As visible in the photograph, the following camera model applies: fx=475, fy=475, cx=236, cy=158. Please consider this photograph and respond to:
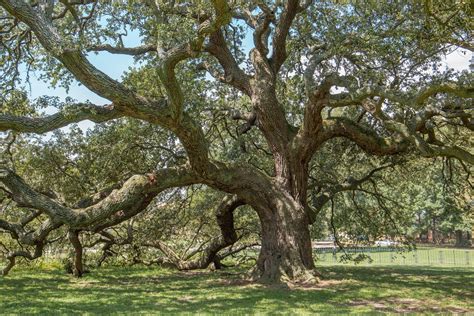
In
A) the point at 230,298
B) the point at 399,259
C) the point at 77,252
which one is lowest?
the point at 399,259

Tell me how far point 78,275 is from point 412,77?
11564 mm

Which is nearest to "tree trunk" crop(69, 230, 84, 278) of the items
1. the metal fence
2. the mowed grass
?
the mowed grass

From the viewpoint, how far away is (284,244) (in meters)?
11.8

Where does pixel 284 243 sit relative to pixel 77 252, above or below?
above

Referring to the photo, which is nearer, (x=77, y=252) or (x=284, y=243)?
(x=284, y=243)

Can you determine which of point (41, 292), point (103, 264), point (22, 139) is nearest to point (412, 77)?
point (41, 292)

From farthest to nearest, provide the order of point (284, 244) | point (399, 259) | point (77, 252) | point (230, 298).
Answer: point (399, 259), point (77, 252), point (284, 244), point (230, 298)

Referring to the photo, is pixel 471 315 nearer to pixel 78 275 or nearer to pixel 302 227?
pixel 302 227

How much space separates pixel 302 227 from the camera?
12070 millimetres

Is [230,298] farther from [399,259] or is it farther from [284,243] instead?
[399,259]

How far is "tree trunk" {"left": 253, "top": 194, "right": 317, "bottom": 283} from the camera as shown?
11.5 metres

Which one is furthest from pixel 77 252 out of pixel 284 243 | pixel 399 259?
pixel 399 259

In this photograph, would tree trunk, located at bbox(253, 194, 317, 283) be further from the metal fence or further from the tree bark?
the metal fence

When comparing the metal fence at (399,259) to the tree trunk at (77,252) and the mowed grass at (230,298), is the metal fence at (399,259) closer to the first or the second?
the mowed grass at (230,298)
